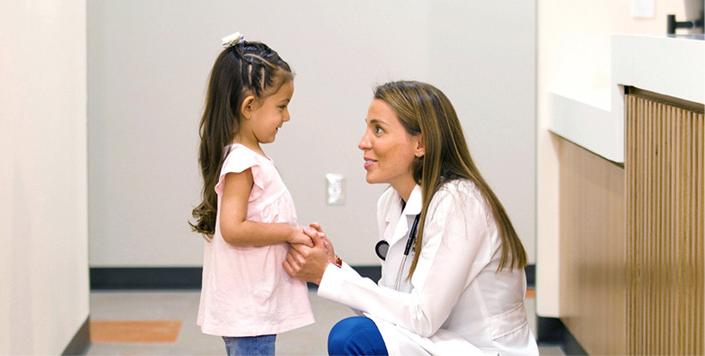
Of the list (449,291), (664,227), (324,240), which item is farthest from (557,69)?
(449,291)

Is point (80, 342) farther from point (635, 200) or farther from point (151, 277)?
point (635, 200)

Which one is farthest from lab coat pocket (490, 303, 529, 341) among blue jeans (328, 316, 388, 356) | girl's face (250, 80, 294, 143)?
girl's face (250, 80, 294, 143)

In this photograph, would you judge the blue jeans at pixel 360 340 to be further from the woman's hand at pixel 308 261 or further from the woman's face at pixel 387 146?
the woman's face at pixel 387 146

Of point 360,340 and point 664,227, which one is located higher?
point 664,227

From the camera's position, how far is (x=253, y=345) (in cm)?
266

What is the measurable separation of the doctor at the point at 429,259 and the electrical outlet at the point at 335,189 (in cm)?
267

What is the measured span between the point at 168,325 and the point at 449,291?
2409 millimetres

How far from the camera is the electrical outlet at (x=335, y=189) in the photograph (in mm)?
5367

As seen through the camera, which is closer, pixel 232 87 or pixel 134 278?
pixel 232 87

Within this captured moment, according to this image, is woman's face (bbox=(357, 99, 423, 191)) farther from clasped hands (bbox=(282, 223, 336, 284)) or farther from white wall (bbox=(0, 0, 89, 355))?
white wall (bbox=(0, 0, 89, 355))

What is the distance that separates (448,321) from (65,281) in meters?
1.64

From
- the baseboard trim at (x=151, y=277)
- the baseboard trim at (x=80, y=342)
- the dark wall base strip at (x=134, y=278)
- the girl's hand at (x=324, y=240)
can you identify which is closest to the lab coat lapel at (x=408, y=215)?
the girl's hand at (x=324, y=240)

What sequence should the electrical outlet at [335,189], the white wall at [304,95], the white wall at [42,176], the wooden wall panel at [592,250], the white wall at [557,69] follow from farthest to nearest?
the electrical outlet at [335,189]
the white wall at [304,95]
the white wall at [557,69]
the wooden wall panel at [592,250]
the white wall at [42,176]

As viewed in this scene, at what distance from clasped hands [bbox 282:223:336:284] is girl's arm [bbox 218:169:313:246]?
1cm
